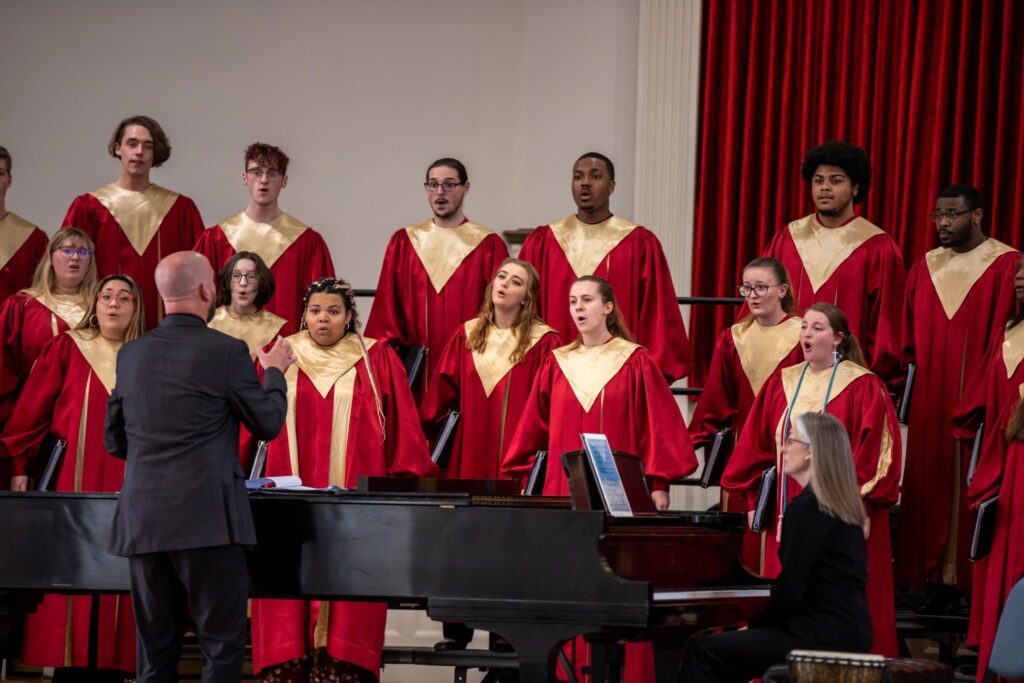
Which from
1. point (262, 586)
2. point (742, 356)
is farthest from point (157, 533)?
point (742, 356)

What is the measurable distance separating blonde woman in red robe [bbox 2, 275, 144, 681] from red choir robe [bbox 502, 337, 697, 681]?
1.69 metres

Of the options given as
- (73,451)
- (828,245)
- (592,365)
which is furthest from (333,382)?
(828,245)

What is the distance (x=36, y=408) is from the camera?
6.41 m

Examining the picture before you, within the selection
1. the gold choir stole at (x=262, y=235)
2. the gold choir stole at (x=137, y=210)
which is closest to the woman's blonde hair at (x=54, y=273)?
the gold choir stole at (x=137, y=210)

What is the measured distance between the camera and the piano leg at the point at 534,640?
4.39 m

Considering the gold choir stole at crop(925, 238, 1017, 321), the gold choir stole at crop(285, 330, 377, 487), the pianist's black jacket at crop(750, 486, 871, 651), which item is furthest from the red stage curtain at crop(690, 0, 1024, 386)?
the pianist's black jacket at crop(750, 486, 871, 651)

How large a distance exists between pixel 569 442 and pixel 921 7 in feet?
12.8

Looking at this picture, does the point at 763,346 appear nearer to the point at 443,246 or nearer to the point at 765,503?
the point at 765,503

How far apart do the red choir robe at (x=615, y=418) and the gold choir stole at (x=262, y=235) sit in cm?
165

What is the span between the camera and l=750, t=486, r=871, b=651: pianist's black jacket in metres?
4.71

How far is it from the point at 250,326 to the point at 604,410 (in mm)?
1617

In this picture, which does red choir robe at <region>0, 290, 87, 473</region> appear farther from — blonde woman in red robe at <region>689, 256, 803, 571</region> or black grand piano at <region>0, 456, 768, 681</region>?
blonde woman in red robe at <region>689, 256, 803, 571</region>

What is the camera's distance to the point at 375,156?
9852 millimetres

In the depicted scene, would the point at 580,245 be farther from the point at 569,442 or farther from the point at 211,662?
the point at 211,662
